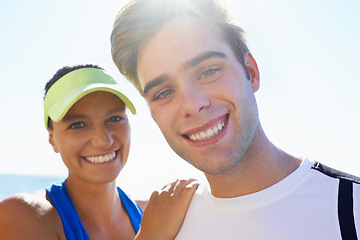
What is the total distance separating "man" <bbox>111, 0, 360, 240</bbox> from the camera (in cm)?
152

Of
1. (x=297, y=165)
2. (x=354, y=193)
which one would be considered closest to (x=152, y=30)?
(x=297, y=165)

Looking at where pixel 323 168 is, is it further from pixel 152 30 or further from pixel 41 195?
pixel 41 195

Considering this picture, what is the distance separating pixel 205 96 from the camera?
5.34ft

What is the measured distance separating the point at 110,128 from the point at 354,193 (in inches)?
70.0

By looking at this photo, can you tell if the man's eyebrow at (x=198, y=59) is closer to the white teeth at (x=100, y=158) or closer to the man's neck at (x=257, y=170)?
the man's neck at (x=257, y=170)

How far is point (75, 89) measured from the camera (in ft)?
7.58

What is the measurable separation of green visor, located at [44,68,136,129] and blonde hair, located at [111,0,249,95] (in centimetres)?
34

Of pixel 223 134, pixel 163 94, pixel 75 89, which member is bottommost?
pixel 223 134

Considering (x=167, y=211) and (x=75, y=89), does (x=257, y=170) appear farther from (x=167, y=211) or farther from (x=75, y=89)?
(x=75, y=89)

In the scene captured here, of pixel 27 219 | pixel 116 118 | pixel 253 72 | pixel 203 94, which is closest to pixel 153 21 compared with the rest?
pixel 203 94

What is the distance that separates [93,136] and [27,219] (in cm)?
75

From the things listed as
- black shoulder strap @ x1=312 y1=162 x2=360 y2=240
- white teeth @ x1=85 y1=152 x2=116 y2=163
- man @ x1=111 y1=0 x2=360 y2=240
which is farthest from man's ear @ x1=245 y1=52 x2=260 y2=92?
white teeth @ x1=85 y1=152 x2=116 y2=163

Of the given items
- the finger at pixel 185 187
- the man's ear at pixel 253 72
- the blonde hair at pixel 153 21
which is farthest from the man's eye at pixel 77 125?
the man's ear at pixel 253 72

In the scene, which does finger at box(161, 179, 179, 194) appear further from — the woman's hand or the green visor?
the green visor
